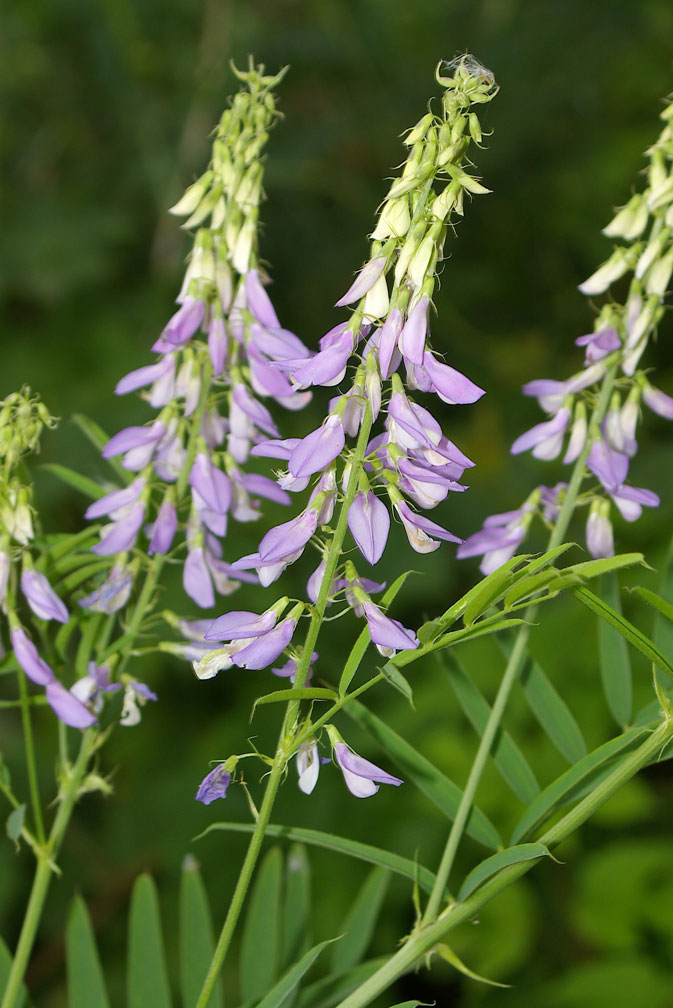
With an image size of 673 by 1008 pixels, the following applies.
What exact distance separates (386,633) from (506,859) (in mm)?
203

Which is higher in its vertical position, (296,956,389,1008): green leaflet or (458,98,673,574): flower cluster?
(458,98,673,574): flower cluster

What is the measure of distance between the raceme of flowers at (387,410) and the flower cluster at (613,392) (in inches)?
9.0

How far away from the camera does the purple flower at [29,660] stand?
88 cm

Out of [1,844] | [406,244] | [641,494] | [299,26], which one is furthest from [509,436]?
[406,244]

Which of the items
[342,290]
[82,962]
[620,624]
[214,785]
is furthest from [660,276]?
[342,290]

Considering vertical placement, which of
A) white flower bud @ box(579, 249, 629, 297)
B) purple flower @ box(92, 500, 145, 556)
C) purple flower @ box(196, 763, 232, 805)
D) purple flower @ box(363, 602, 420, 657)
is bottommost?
purple flower @ box(196, 763, 232, 805)

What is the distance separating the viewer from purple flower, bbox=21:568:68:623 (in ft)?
2.88

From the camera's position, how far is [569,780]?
0.85 meters

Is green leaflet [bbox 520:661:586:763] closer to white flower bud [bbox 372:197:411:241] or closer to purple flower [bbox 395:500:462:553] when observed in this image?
purple flower [bbox 395:500:462:553]

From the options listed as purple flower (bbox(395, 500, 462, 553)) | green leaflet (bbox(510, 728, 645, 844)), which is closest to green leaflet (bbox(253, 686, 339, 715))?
purple flower (bbox(395, 500, 462, 553))

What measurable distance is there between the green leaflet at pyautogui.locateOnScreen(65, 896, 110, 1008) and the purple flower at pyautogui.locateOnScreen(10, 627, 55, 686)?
1.03ft

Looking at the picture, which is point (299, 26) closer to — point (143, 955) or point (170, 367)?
point (170, 367)

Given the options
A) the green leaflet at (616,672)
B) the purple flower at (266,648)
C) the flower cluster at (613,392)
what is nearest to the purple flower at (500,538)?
the flower cluster at (613,392)

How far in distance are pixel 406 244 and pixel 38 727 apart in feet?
9.00
